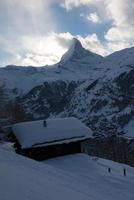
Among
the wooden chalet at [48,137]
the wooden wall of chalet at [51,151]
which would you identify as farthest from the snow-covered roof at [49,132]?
the wooden wall of chalet at [51,151]

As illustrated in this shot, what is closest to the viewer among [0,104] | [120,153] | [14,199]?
[14,199]

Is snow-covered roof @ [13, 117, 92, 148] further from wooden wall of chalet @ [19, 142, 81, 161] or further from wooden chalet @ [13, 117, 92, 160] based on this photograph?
wooden wall of chalet @ [19, 142, 81, 161]

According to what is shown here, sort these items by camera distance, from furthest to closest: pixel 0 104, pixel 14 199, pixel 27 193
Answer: pixel 0 104
pixel 27 193
pixel 14 199

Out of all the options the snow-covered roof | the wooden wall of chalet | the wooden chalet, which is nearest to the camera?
the snow-covered roof

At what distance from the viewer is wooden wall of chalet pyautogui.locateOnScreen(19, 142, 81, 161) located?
123ft

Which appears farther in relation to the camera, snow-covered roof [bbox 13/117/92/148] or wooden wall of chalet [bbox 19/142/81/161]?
wooden wall of chalet [bbox 19/142/81/161]

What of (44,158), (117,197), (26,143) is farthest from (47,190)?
(44,158)

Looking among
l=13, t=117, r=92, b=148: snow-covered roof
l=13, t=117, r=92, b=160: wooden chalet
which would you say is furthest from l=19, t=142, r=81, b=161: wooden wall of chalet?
l=13, t=117, r=92, b=148: snow-covered roof

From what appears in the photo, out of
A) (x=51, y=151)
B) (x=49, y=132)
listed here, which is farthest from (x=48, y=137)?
(x=51, y=151)

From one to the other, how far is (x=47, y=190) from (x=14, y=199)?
8.22 feet

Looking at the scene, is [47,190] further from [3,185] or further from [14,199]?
[14,199]

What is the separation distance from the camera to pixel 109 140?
6712 centimetres

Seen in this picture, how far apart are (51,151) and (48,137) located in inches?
86.2

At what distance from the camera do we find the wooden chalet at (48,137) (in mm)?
36312
